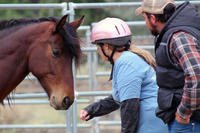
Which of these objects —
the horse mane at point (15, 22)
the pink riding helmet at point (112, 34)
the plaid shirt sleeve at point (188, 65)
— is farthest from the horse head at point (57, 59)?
the plaid shirt sleeve at point (188, 65)

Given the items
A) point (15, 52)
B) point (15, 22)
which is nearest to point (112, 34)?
point (15, 52)

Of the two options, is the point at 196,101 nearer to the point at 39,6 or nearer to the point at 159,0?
the point at 159,0

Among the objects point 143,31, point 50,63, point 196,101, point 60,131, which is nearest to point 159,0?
point 196,101

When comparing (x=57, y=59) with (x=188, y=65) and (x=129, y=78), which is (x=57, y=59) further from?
(x=188, y=65)

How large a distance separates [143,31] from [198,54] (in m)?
9.36

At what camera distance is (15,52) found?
4785 millimetres

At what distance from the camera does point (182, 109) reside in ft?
11.2

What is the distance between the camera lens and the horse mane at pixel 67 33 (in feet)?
15.6

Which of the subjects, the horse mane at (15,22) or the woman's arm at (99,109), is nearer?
the woman's arm at (99,109)

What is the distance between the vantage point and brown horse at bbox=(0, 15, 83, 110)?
4.79m

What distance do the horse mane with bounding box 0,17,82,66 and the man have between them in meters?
1.18

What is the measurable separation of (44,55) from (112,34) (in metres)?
1.02

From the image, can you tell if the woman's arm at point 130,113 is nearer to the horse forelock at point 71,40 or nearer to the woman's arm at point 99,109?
the woman's arm at point 99,109

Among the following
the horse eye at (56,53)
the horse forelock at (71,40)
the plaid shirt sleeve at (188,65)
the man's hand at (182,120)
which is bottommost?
the horse eye at (56,53)
